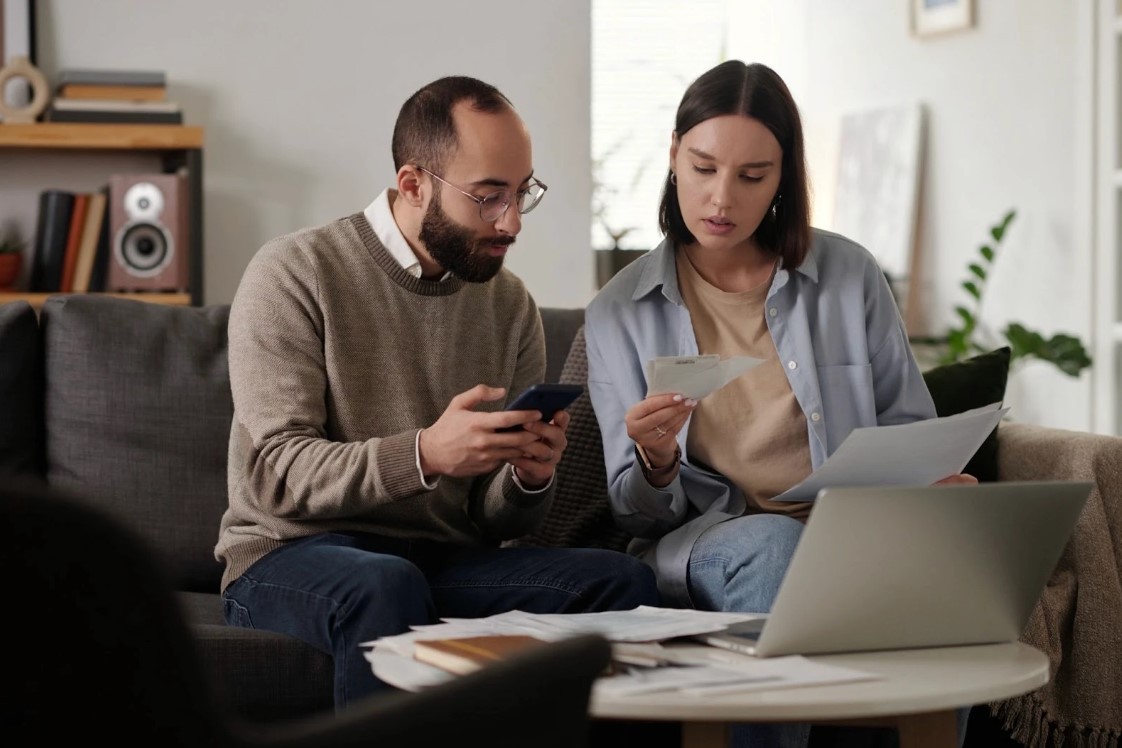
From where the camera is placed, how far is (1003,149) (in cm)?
473

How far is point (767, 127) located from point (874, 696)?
1.16 metres

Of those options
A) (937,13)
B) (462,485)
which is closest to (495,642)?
(462,485)

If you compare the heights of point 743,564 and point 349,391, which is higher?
point 349,391

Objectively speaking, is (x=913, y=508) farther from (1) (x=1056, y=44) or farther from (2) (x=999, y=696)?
(1) (x=1056, y=44)

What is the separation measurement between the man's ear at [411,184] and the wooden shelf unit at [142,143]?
4.22ft

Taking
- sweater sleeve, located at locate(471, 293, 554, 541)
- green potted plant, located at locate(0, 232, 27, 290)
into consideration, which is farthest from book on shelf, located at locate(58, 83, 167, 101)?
sweater sleeve, located at locate(471, 293, 554, 541)

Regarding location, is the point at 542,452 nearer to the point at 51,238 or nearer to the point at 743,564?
the point at 743,564

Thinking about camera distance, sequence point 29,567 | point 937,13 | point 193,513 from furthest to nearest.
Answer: point 937,13, point 193,513, point 29,567

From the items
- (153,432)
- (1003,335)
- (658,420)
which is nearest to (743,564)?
(658,420)

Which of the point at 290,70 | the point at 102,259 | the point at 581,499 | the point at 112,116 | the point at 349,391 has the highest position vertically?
the point at 290,70

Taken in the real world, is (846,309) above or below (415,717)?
above

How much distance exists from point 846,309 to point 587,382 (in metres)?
0.50

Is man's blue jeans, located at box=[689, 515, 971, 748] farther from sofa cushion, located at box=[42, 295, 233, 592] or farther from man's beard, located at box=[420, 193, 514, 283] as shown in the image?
sofa cushion, located at box=[42, 295, 233, 592]

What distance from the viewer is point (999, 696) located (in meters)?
1.30
